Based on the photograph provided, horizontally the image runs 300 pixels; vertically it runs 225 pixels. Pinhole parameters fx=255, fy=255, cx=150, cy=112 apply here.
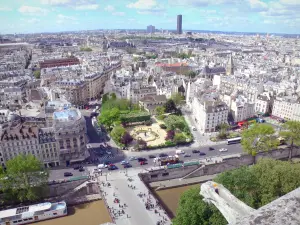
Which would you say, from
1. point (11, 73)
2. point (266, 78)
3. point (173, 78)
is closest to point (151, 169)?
point (173, 78)

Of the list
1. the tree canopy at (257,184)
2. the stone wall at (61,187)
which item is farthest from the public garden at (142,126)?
the tree canopy at (257,184)

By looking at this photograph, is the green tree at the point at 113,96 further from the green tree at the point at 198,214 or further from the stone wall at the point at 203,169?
the green tree at the point at 198,214

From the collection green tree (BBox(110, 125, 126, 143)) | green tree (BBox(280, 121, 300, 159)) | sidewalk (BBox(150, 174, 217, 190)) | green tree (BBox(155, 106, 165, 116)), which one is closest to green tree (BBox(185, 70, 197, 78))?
green tree (BBox(155, 106, 165, 116))

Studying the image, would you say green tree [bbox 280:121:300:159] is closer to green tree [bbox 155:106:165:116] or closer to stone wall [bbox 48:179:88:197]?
green tree [bbox 155:106:165:116]

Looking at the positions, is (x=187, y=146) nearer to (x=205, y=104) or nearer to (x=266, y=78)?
(x=205, y=104)

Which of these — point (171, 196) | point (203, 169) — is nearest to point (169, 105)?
point (203, 169)

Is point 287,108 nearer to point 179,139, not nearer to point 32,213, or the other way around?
point 179,139
